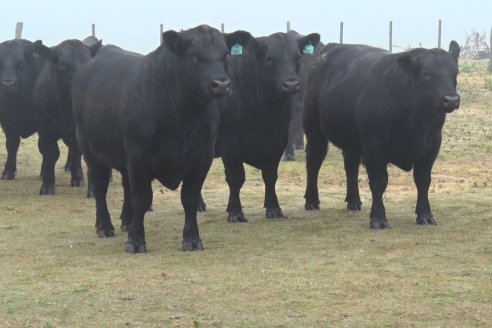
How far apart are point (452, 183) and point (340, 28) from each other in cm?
2212

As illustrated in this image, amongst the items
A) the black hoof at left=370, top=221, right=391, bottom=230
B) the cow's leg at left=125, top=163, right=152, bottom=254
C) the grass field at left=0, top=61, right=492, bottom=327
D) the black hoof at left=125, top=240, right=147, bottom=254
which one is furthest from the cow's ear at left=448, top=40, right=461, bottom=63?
the black hoof at left=125, top=240, right=147, bottom=254

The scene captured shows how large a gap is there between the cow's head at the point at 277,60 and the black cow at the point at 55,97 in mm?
2924

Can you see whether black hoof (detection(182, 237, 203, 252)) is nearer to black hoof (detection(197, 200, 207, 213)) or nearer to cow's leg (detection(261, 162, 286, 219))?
cow's leg (detection(261, 162, 286, 219))

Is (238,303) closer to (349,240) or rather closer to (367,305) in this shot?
(367,305)

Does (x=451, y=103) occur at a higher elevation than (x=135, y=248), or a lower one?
higher

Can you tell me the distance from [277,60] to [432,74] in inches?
61.4

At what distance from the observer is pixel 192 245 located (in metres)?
9.02

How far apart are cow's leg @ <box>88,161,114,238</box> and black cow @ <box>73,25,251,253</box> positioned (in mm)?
728

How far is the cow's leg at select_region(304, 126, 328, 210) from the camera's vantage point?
11.8 m

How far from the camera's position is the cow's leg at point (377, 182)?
10.2 metres

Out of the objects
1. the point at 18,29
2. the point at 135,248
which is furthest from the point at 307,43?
the point at 18,29

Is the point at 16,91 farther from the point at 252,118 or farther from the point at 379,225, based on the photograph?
the point at 379,225

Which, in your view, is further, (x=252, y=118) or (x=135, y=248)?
(x=252, y=118)

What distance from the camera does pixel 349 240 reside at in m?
9.52
